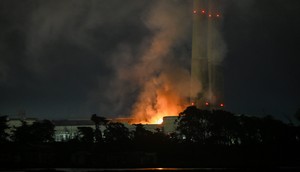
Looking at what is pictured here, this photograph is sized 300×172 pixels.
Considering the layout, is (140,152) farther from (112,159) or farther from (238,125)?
(238,125)

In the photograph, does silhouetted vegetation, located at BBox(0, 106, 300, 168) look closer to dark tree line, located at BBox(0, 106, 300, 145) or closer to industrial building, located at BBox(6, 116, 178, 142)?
dark tree line, located at BBox(0, 106, 300, 145)

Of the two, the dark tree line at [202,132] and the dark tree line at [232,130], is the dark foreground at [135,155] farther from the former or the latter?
the dark tree line at [232,130]

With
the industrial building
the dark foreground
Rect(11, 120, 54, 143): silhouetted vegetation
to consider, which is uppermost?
the industrial building

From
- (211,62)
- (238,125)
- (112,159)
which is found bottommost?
(112,159)

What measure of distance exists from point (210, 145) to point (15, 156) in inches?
1376

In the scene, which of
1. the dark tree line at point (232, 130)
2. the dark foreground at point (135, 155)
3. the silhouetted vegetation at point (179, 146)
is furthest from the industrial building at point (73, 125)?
the dark foreground at point (135, 155)

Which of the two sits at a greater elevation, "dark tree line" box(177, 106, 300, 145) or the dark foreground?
"dark tree line" box(177, 106, 300, 145)

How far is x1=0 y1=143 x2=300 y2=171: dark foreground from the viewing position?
75438mm

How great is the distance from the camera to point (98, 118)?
362ft

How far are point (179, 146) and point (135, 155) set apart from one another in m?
11.3

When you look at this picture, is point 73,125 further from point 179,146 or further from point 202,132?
point 179,146

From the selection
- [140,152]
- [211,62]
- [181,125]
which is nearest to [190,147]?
[140,152]

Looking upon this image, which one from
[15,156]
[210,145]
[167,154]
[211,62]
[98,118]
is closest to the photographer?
[15,156]

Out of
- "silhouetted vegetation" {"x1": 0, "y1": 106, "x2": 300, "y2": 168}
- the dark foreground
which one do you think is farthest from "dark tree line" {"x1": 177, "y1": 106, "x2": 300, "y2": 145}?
the dark foreground
